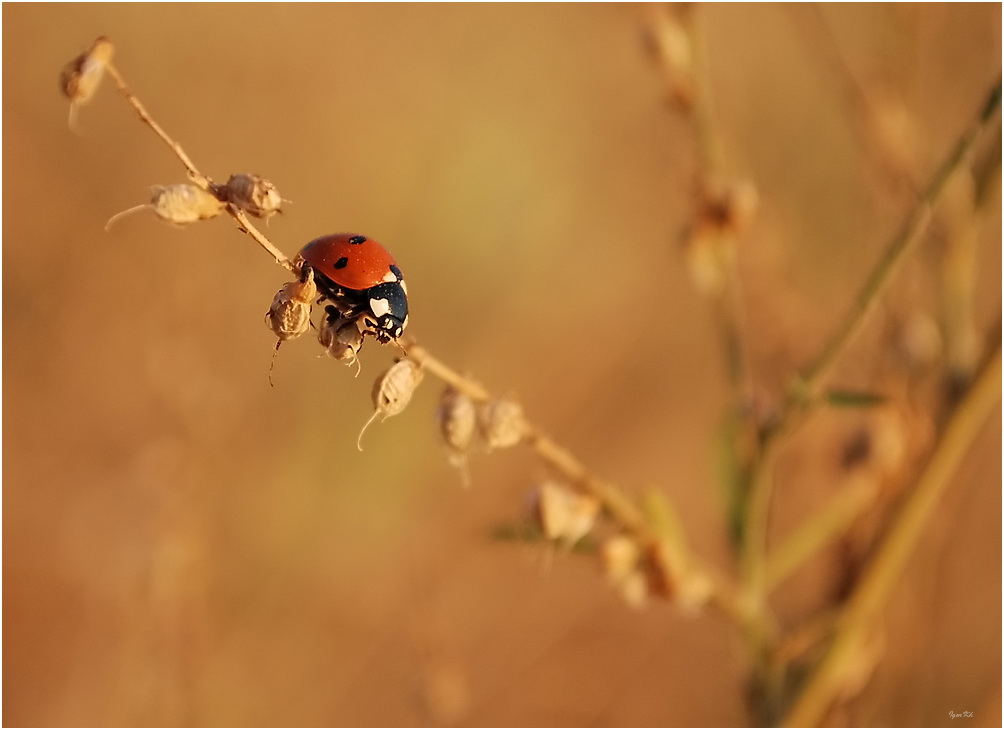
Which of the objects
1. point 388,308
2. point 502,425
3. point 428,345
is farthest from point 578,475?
point 428,345

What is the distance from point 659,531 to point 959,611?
1.77 metres

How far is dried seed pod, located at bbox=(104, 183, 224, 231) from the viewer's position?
0.78m

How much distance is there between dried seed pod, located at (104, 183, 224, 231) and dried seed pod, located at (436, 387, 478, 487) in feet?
1.06

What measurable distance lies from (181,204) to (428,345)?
317 centimetres

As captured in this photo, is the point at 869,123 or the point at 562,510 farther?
the point at 869,123

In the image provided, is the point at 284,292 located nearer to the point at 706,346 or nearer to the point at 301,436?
the point at 301,436

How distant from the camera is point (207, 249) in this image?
3.10 metres

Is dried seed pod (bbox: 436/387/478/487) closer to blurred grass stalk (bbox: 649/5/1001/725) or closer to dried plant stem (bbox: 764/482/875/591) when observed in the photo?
blurred grass stalk (bbox: 649/5/1001/725)

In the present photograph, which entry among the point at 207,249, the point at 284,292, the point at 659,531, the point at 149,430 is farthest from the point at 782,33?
the point at 284,292

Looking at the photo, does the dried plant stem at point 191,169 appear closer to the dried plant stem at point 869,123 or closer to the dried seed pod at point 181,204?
the dried seed pod at point 181,204

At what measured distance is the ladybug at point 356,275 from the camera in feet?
3.56

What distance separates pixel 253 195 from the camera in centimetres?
79

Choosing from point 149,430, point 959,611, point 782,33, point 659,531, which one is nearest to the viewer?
point 659,531

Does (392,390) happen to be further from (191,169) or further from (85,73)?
(85,73)
